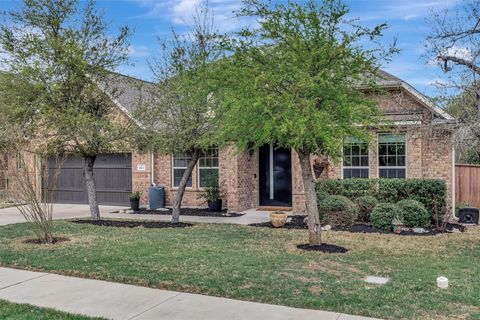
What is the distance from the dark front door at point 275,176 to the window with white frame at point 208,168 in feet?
5.56

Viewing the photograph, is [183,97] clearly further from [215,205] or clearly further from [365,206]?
[365,206]

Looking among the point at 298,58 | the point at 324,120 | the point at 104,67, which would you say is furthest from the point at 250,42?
the point at 104,67

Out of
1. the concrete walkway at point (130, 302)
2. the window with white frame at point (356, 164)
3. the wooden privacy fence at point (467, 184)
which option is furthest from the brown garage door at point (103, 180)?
the wooden privacy fence at point (467, 184)

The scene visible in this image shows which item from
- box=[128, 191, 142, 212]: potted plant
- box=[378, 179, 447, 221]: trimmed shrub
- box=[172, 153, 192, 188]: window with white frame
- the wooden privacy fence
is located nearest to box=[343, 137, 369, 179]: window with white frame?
box=[378, 179, 447, 221]: trimmed shrub

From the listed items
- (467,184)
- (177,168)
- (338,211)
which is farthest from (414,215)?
(177,168)

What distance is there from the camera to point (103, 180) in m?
18.0

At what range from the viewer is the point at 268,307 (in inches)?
200

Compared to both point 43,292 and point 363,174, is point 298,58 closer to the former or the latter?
point 43,292

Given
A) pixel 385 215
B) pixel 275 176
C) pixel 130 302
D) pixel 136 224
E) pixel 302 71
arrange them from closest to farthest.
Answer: pixel 130 302 → pixel 302 71 → pixel 385 215 → pixel 136 224 → pixel 275 176

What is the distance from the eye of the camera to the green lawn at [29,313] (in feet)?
15.8

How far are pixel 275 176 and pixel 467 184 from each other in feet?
21.6

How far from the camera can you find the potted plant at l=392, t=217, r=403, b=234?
10.4m

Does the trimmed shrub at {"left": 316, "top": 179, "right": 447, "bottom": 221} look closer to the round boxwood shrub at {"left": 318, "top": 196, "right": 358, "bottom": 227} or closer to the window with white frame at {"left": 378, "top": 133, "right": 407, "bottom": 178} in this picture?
the round boxwood shrub at {"left": 318, "top": 196, "right": 358, "bottom": 227}

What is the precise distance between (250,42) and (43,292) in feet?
17.5
